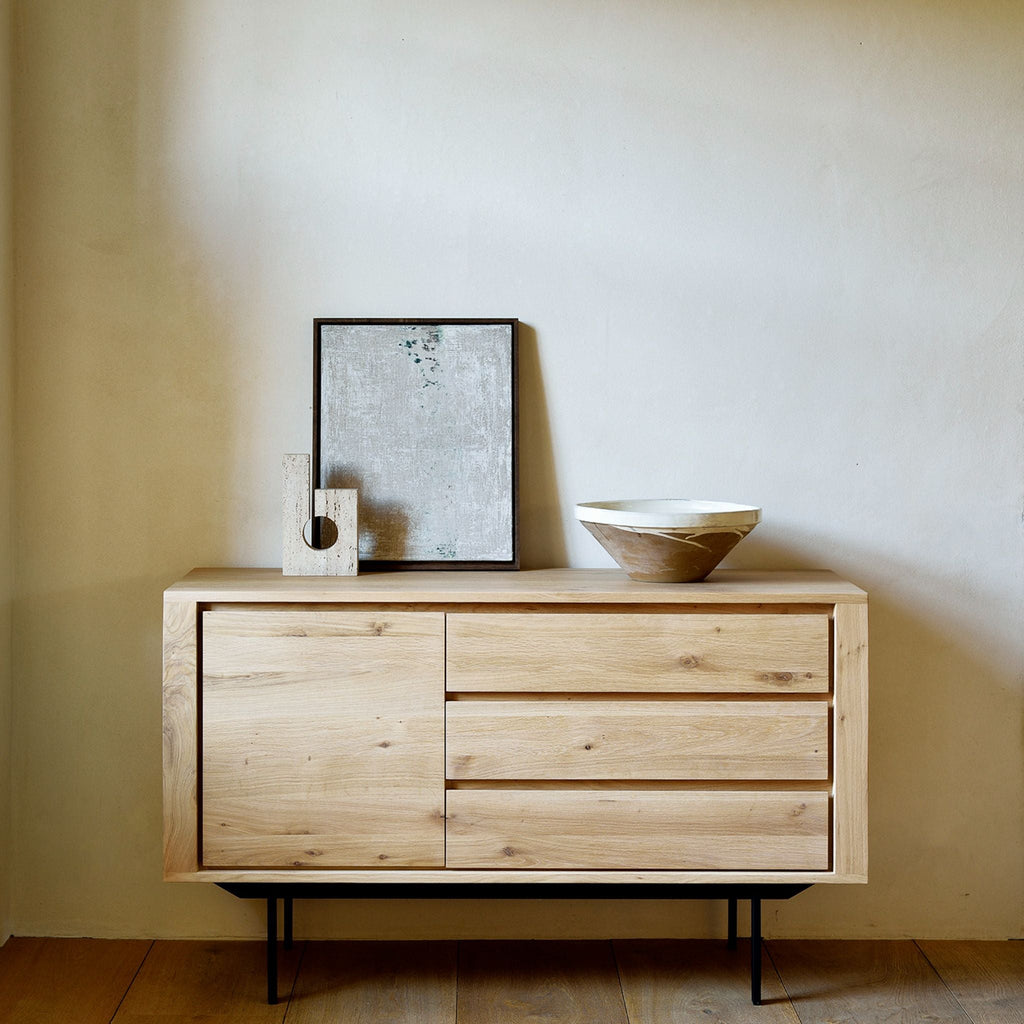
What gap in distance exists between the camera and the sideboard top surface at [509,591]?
189 cm

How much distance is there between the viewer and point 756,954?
80.4 inches

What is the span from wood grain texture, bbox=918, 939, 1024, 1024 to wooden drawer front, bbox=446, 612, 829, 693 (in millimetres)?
794

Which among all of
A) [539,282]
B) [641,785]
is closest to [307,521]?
[539,282]

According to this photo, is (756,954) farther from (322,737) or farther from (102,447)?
(102,447)

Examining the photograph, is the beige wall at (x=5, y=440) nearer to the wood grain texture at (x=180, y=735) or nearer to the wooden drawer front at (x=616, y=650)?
the wood grain texture at (x=180, y=735)

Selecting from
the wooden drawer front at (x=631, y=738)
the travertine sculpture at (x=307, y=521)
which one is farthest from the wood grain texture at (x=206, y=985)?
the travertine sculpture at (x=307, y=521)

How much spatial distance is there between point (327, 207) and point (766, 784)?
1.49 metres

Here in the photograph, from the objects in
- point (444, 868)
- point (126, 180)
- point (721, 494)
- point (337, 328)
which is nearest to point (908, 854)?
point (721, 494)

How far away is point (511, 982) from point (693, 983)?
375mm

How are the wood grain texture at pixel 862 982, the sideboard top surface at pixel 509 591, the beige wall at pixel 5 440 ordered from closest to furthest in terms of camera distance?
the sideboard top surface at pixel 509 591
the wood grain texture at pixel 862 982
the beige wall at pixel 5 440

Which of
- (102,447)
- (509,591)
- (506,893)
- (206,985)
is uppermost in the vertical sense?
(102,447)

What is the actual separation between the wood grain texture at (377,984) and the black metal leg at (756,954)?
60cm

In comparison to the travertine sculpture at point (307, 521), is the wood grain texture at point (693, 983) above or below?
below

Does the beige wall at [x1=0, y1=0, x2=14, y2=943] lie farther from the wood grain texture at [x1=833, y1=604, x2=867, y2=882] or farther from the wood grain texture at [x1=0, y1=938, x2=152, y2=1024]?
the wood grain texture at [x1=833, y1=604, x2=867, y2=882]
